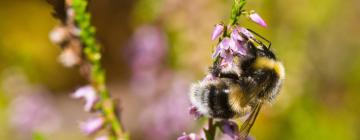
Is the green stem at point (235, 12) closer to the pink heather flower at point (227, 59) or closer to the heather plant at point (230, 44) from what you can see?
the heather plant at point (230, 44)

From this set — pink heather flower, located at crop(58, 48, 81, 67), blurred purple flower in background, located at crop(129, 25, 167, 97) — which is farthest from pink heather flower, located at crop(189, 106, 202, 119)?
blurred purple flower in background, located at crop(129, 25, 167, 97)

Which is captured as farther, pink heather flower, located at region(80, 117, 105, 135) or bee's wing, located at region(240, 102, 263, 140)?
pink heather flower, located at region(80, 117, 105, 135)

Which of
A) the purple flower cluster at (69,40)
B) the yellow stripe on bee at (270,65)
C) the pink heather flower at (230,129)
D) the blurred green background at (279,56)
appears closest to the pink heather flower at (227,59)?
the pink heather flower at (230,129)

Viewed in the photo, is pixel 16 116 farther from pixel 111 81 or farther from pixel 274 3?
pixel 111 81

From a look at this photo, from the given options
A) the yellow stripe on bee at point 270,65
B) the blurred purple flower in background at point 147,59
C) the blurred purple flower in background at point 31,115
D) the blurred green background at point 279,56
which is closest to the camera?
the yellow stripe on bee at point 270,65

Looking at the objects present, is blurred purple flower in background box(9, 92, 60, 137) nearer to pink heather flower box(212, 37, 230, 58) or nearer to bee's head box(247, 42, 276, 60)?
bee's head box(247, 42, 276, 60)

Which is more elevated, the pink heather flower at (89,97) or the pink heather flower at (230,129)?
the pink heather flower at (89,97)
